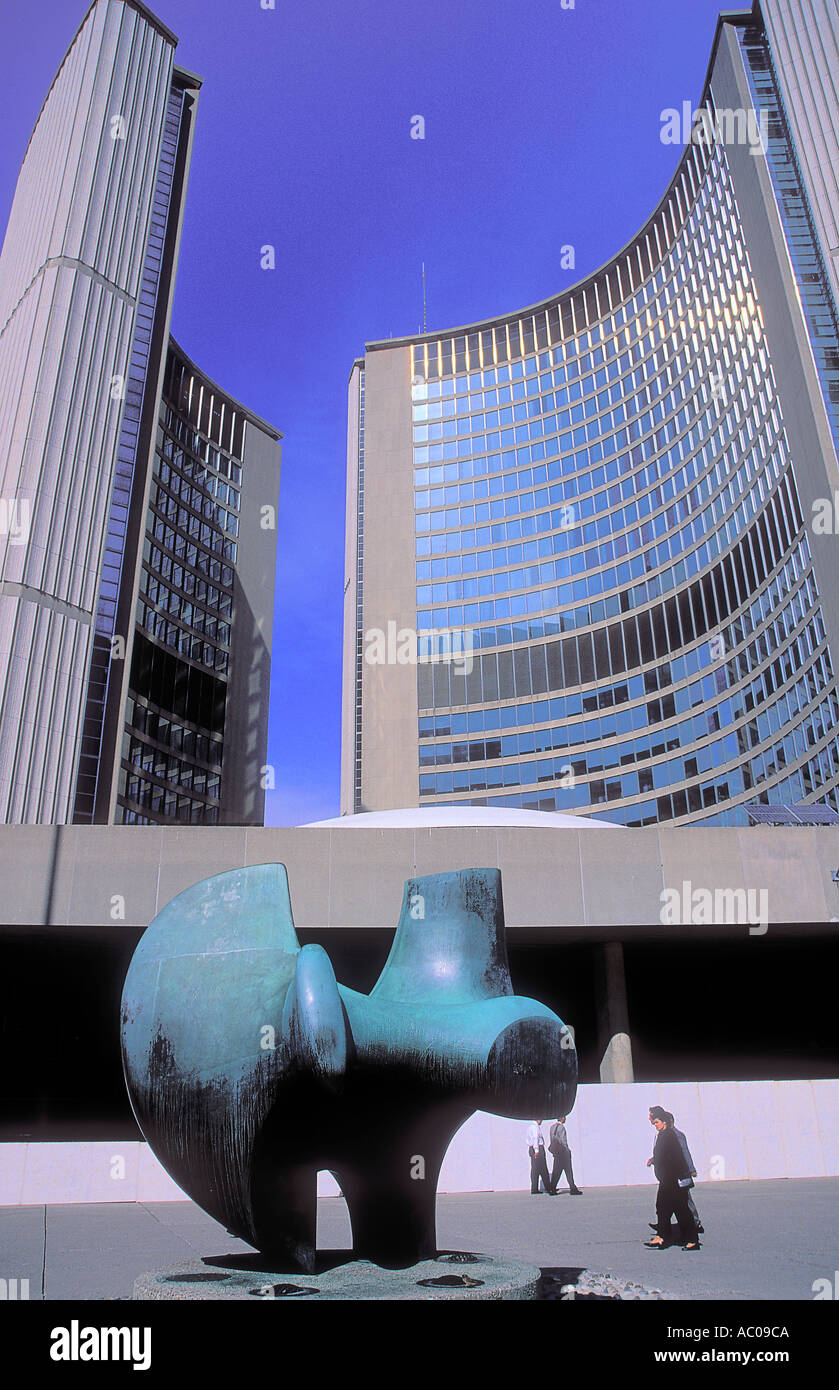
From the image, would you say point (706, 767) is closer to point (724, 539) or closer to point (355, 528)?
point (724, 539)

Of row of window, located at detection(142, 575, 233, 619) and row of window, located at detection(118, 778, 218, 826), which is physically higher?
row of window, located at detection(142, 575, 233, 619)

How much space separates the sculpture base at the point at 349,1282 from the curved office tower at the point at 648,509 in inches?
1908

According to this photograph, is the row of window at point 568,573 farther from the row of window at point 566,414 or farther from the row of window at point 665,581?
the row of window at point 566,414

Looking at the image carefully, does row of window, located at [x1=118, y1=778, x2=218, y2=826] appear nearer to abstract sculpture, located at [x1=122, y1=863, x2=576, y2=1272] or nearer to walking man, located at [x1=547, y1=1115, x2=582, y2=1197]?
walking man, located at [x1=547, y1=1115, x2=582, y2=1197]

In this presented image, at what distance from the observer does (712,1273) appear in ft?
25.4

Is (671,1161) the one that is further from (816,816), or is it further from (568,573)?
(568,573)

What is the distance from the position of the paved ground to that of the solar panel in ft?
57.1

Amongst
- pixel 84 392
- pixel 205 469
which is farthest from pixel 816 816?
pixel 205 469

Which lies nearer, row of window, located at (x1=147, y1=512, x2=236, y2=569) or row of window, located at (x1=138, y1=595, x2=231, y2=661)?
row of window, located at (x1=138, y1=595, x2=231, y2=661)

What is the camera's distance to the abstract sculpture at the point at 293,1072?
596 centimetres

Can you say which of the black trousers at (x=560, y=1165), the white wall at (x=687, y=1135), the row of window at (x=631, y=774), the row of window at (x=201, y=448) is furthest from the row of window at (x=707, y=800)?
the black trousers at (x=560, y=1165)

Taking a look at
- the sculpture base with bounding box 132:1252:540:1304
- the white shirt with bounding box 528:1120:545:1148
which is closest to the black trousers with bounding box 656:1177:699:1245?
the sculpture base with bounding box 132:1252:540:1304

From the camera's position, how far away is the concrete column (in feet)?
76.6
